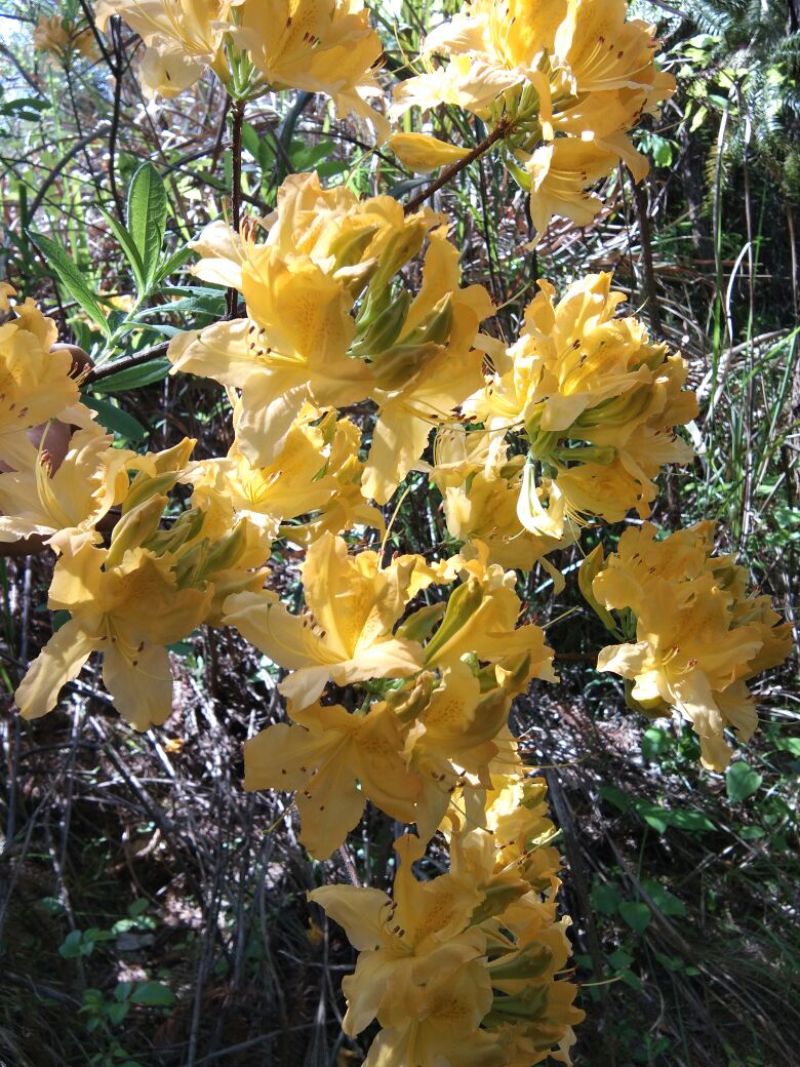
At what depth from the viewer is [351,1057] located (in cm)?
179

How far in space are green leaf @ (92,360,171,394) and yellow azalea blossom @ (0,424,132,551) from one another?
379 millimetres

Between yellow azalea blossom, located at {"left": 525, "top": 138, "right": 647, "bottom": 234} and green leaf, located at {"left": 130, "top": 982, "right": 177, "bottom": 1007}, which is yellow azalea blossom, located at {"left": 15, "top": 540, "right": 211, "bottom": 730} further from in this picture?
green leaf, located at {"left": 130, "top": 982, "right": 177, "bottom": 1007}

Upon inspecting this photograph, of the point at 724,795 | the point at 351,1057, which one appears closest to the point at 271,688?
the point at 351,1057

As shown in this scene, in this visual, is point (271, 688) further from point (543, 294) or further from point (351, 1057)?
point (543, 294)

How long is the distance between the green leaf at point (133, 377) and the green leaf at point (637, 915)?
1.45 m

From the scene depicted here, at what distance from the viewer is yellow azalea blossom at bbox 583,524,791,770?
1173mm

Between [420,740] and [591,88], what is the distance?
0.71 m

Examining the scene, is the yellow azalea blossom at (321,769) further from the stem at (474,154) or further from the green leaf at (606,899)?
the green leaf at (606,899)

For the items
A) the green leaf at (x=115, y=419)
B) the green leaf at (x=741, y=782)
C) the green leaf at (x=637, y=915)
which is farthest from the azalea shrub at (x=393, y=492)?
the green leaf at (x=741, y=782)

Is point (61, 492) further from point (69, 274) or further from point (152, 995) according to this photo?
point (152, 995)

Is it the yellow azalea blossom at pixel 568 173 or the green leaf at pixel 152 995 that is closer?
the yellow azalea blossom at pixel 568 173

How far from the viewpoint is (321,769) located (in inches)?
31.8

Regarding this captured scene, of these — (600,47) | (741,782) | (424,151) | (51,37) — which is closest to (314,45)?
(424,151)

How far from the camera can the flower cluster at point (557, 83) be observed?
1.01 m
